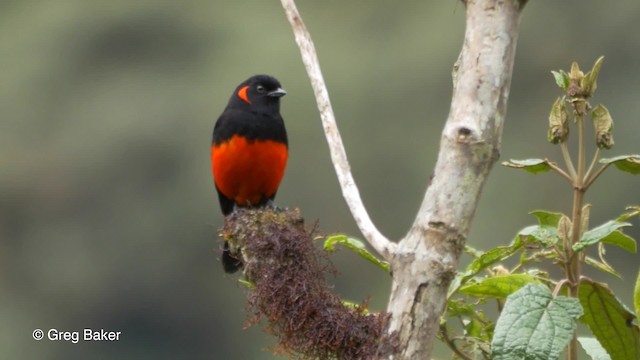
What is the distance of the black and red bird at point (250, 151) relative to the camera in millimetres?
6777

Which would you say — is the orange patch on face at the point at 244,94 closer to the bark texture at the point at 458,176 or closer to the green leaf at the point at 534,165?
the green leaf at the point at 534,165

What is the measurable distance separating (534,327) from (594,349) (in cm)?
57

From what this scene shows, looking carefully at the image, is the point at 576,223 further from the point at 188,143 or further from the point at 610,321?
the point at 188,143

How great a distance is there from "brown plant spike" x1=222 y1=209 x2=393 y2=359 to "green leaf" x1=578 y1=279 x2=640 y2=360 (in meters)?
0.49

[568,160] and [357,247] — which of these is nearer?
[568,160]

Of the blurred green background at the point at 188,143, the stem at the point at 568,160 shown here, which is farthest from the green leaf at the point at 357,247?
the blurred green background at the point at 188,143

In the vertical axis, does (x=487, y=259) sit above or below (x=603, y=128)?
below

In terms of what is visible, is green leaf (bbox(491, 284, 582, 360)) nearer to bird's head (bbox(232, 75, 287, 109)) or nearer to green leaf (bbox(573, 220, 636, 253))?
green leaf (bbox(573, 220, 636, 253))

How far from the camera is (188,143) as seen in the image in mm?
30656

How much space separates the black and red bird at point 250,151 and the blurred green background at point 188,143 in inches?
648

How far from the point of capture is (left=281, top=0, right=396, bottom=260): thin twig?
12.4 ft

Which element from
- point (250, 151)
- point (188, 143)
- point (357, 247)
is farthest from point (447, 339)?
point (188, 143)

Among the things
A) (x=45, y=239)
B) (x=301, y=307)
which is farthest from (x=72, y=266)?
(x=301, y=307)

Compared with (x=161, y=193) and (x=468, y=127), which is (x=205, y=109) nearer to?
(x=161, y=193)
